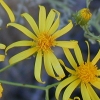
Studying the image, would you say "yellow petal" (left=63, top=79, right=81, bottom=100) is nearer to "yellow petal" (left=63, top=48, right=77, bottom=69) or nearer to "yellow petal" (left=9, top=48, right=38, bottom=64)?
"yellow petal" (left=63, top=48, right=77, bottom=69)

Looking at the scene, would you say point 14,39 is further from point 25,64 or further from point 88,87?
point 88,87

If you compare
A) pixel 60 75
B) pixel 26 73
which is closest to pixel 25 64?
pixel 26 73

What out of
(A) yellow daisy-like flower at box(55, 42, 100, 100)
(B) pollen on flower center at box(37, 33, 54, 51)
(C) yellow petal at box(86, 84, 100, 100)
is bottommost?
(C) yellow petal at box(86, 84, 100, 100)

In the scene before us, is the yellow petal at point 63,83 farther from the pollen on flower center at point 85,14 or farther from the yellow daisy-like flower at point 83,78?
the pollen on flower center at point 85,14

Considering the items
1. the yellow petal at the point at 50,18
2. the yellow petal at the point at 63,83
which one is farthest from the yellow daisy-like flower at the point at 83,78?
the yellow petal at the point at 50,18

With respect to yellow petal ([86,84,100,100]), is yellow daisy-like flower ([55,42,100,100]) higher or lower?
higher

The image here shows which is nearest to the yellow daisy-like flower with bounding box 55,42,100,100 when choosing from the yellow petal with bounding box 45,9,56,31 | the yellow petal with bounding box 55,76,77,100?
the yellow petal with bounding box 55,76,77,100
